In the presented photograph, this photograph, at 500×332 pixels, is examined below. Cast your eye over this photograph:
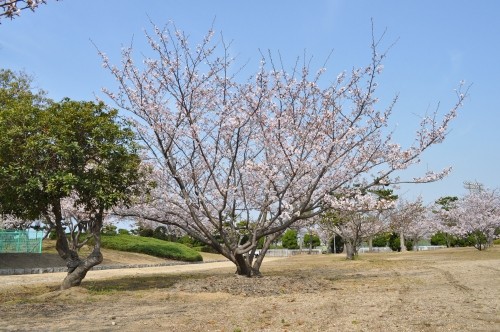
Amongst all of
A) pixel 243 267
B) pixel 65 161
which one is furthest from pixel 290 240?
pixel 65 161

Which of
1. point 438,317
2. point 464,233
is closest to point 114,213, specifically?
point 438,317

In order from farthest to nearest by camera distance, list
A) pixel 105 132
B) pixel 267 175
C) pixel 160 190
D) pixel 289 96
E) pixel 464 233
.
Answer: pixel 464 233, pixel 160 190, pixel 289 96, pixel 267 175, pixel 105 132

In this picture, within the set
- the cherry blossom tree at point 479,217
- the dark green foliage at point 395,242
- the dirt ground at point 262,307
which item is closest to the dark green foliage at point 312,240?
the dark green foliage at point 395,242

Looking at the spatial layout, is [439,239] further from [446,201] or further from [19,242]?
[19,242]

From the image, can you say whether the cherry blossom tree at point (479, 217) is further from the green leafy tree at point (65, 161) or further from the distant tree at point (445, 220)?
the green leafy tree at point (65, 161)

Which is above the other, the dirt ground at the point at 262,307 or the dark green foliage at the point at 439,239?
the dark green foliage at the point at 439,239

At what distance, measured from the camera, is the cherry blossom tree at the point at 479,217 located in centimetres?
4119

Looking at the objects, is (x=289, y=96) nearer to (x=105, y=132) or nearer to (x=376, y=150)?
(x=376, y=150)

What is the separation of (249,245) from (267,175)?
2533 millimetres

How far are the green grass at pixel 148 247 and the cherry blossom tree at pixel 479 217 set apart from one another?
81.3 ft

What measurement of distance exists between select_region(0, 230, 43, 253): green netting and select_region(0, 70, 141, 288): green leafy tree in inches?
507

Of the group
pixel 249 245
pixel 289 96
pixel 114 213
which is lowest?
pixel 249 245

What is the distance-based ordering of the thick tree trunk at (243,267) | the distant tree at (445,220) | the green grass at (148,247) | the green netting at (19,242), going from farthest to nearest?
the distant tree at (445,220)
the green grass at (148,247)
the green netting at (19,242)
the thick tree trunk at (243,267)

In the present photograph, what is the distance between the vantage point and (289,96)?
A: 43.1ft
